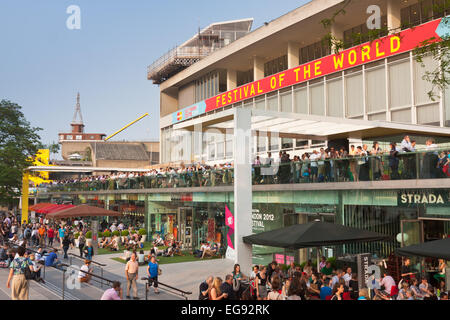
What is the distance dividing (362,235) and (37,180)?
69.2 metres

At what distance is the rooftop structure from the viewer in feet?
149

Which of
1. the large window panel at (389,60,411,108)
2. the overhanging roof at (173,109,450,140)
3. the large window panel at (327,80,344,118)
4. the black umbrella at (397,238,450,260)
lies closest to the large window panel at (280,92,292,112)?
the large window panel at (327,80,344,118)

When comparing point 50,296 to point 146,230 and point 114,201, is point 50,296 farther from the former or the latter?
point 114,201

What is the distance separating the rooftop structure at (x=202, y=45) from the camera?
1785 inches

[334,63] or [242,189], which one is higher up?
[334,63]

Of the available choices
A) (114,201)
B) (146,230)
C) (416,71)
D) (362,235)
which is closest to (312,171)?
(362,235)

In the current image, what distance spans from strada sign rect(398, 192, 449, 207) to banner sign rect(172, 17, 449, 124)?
4961mm

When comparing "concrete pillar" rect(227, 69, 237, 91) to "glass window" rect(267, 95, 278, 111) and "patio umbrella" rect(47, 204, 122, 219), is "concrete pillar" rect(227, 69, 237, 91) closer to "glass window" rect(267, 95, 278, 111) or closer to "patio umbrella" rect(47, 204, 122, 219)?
"glass window" rect(267, 95, 278, 111)

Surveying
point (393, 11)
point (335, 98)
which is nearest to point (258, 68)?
point (335, 98)

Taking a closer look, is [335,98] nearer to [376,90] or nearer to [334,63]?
[334,63]

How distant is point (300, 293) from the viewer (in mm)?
11031

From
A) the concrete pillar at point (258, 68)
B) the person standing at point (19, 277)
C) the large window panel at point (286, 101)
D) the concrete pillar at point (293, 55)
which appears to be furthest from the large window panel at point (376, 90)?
the person standing at point (19, 277)

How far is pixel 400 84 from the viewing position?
23.5 metres

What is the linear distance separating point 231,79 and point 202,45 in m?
9.78
